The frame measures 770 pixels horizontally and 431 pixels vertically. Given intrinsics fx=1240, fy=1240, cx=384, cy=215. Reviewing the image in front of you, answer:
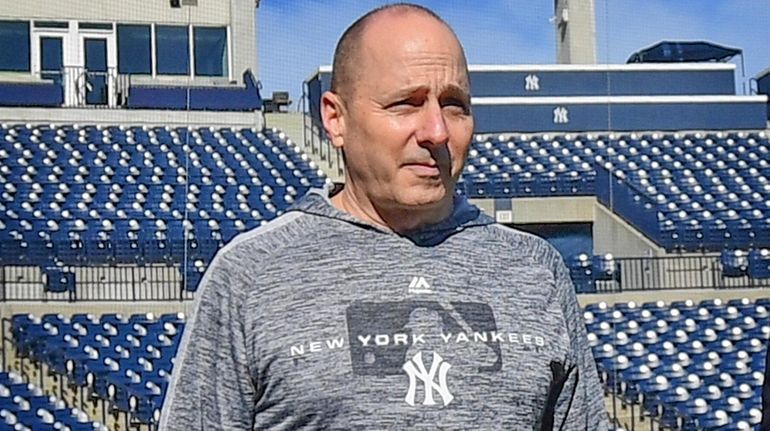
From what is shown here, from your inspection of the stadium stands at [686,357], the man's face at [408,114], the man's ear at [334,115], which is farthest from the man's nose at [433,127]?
the stadium stands at [686,357]

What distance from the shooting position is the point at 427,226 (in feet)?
5.07

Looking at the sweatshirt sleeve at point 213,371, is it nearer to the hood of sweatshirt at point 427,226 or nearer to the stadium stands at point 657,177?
the hood of sweatshirt at point 427,226

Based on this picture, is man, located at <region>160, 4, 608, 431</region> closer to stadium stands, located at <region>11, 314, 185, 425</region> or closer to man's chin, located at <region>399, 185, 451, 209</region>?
man's chin, located at <region>399, 185, 451, 209</region>

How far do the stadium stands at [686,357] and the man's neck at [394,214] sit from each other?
6089 mm

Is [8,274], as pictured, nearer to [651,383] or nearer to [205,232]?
[205,232]

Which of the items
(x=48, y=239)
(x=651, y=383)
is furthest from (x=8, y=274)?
(x=651, y=383)

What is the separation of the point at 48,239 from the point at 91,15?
20.3 feet

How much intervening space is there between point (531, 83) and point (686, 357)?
7.63m

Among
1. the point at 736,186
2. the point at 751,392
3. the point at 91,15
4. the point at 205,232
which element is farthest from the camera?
the point at 91,15

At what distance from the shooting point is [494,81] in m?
16.2

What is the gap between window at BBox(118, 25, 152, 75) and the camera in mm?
16047

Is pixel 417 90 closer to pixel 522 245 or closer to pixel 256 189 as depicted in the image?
pixel 522 245

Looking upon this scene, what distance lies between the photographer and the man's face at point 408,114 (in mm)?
1477

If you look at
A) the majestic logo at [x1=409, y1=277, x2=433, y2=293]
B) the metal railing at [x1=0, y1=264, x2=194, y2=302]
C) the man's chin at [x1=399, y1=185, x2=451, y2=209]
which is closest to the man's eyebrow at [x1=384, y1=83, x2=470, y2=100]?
the man's chin at [x1=399, y1=185, x2=451, y2=209]
